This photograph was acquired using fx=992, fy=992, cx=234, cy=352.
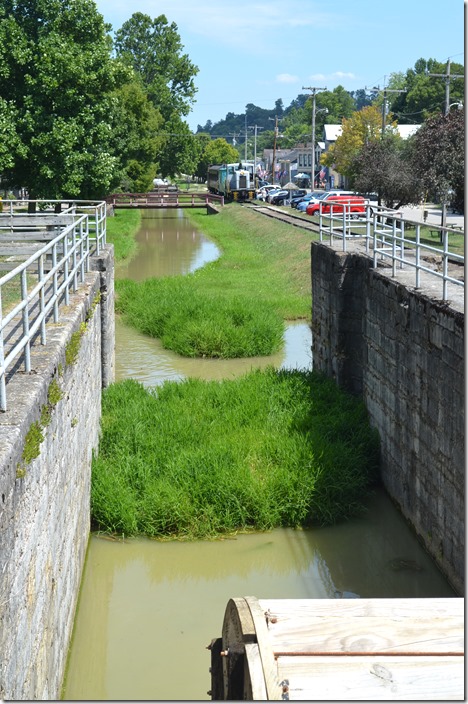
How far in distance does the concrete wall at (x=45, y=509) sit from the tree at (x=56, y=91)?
2138cm

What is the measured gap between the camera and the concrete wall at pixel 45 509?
6.13m

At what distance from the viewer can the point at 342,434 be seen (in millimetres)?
14562

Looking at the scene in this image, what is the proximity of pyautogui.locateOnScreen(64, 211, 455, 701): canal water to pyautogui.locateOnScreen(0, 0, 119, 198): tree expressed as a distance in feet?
73.4

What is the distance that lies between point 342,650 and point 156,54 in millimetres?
82900

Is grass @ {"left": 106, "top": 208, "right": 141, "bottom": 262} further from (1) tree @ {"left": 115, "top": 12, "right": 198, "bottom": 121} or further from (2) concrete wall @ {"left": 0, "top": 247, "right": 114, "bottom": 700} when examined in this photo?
(2) concrete wall @ {"left": 0, "top": 247, "right": 114, "bottom": 700}

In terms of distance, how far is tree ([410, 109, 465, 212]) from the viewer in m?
35.2

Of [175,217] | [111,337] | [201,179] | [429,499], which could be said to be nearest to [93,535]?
[429,499]

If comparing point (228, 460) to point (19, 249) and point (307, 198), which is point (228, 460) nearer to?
point (19, 249)

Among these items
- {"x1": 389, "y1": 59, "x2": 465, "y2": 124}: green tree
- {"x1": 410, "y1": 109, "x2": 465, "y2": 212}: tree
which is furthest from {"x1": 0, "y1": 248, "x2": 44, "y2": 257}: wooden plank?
{"x1": 389, "y1": 59, "x2": 465, "y2": 124}: green tree

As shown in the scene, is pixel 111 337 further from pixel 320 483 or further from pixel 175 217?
pixel 175 217

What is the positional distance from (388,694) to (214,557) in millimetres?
6915

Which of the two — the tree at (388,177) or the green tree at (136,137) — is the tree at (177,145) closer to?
the green tree at (136,137)

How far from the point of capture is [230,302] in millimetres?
25047

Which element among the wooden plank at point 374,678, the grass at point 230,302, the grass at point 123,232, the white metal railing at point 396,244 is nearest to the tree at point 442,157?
the grass at point 230,302
